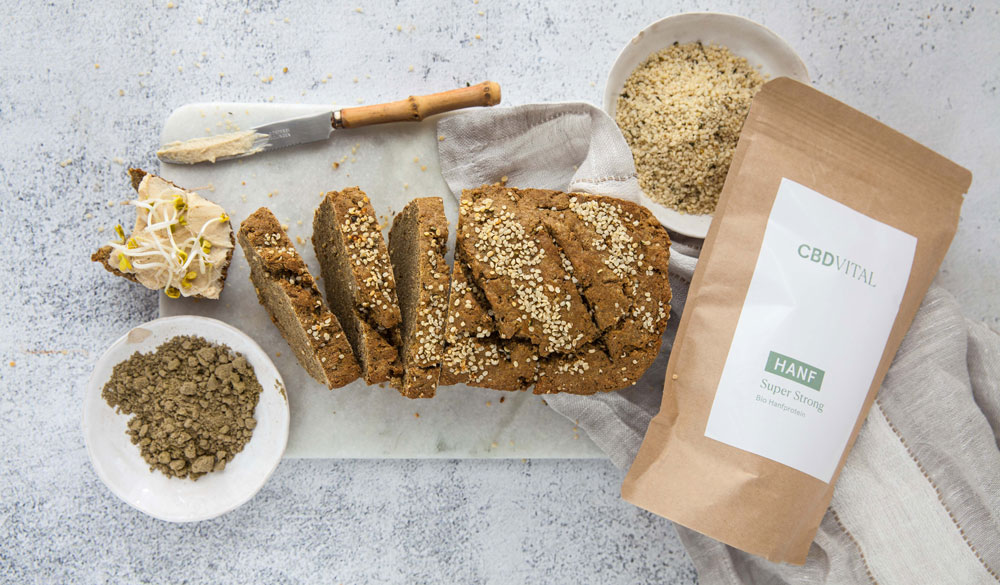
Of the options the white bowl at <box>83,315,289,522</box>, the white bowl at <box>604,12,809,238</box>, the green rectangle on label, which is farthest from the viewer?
the white bowl at <box>604,12,809,238</box>

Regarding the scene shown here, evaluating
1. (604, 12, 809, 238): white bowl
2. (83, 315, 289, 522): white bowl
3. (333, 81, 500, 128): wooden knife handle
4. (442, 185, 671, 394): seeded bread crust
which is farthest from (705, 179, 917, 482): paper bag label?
(83, 315, 289, 522): white bowl

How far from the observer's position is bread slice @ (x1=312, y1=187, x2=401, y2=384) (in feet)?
6.94

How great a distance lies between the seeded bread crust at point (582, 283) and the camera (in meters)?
2.04

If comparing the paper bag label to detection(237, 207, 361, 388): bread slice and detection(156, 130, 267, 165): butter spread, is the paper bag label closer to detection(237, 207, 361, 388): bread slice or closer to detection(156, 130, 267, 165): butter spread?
detection(237, 207, 361, 388): bread slice

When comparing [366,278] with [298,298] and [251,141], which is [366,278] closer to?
[298,298]

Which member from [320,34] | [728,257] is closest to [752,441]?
[728,257]

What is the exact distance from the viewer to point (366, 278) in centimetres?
210

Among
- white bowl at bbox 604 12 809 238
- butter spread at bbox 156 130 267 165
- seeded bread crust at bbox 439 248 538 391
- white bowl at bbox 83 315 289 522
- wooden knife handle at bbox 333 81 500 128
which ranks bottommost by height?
white bowl at bbox 83 315 289 522

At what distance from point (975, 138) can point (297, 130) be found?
2.79m

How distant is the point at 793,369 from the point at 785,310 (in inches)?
7.5

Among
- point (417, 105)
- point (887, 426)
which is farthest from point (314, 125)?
point (887, 426)

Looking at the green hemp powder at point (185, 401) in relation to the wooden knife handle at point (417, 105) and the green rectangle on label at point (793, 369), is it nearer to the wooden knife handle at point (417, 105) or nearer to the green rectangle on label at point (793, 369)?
the wooden knife handle at point (417, 105)

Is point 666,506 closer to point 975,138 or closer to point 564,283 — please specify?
point 564,283

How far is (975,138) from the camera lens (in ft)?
8.70
